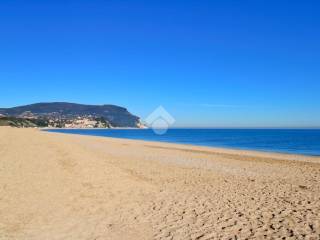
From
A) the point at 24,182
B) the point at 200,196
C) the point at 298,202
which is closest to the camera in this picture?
the point at 298,202

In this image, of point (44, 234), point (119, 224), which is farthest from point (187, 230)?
point (44, 234)

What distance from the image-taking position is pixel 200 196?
11273mm

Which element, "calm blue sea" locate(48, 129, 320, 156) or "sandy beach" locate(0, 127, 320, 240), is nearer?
"sandy beach" locate(0, 127, 320, 240)

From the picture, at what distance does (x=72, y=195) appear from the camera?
10711 millimetres

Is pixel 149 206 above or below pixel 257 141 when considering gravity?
below

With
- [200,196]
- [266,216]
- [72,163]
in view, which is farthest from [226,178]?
[72,163]

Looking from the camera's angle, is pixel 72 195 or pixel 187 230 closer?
pixel 187 230

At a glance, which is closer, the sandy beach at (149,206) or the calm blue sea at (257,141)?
the sandy beach at (149,206)

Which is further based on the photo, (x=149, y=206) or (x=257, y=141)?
(x=257, y=141)

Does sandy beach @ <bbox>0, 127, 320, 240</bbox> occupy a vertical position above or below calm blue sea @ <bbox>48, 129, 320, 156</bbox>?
below

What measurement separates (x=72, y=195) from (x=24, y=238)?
148 inches

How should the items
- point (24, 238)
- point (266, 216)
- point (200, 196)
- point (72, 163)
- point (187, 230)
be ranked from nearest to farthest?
point (24, 238) < point (187, 230) < point (266, 216) < point (200, 196) < point (72, 163)

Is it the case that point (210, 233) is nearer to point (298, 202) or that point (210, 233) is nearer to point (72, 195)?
point (298, 202)

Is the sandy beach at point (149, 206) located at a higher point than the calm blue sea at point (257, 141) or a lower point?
lower
